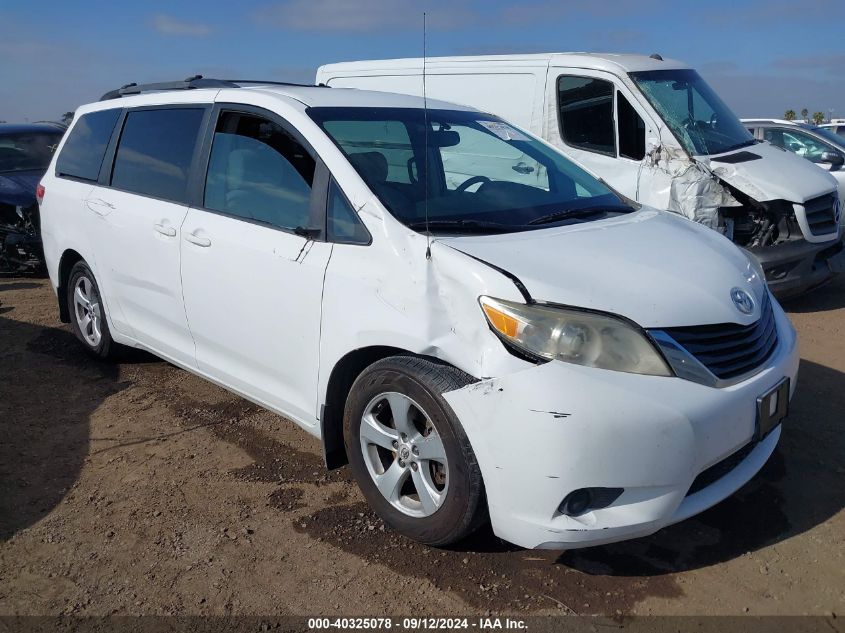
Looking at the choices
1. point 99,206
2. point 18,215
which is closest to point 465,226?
point 99,206

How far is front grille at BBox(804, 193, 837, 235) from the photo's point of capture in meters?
6.53

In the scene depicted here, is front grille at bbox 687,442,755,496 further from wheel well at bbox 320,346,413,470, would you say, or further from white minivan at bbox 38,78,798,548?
wheel well at bbox 320,346,413,470

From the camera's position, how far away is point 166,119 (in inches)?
173

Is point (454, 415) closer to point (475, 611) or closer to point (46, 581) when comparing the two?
point (475, 611)

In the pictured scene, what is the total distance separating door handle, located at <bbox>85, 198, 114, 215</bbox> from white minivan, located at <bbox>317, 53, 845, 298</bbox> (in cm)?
349

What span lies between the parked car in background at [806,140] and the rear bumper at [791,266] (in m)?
3.29

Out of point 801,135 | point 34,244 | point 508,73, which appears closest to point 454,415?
Result: point 508,73

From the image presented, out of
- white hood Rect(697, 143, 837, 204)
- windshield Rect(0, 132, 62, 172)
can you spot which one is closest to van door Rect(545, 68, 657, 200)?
white hood Rect(697, 143, 837, 204)

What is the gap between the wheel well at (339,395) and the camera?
3.18 metres

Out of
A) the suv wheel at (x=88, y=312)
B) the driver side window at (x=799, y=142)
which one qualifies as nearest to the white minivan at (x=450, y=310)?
the suv wheel at (x=88, y=312)

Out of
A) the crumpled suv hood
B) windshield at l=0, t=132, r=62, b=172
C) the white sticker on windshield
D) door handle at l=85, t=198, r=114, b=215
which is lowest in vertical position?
windshield at l=0, t=132, r=62, b=172

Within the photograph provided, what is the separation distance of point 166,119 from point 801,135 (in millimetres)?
8907

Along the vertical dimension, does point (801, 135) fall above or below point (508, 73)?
below

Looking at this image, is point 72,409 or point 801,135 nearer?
point 72,409
